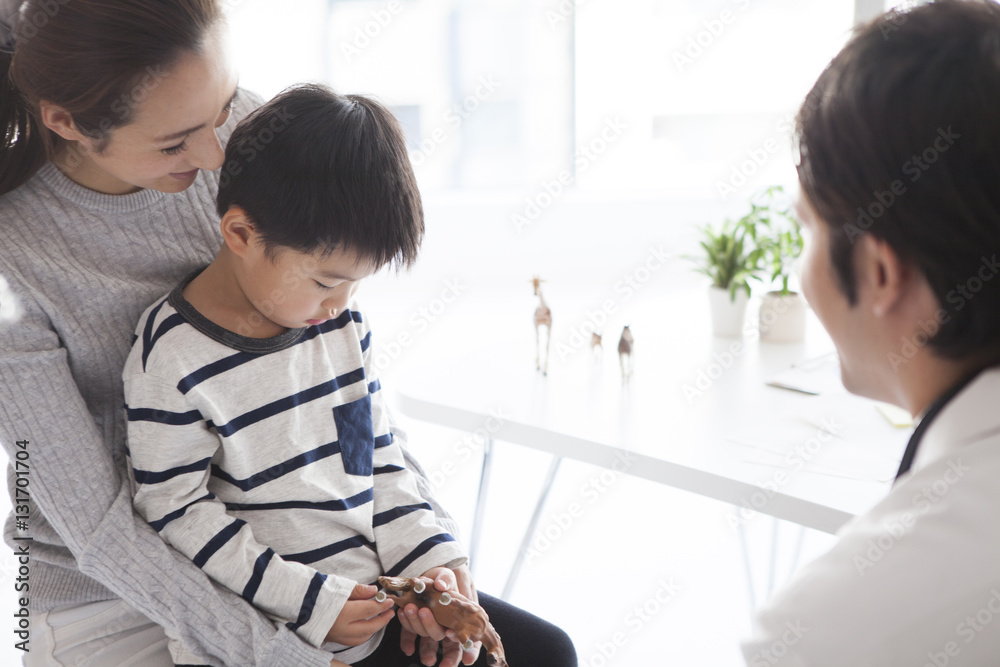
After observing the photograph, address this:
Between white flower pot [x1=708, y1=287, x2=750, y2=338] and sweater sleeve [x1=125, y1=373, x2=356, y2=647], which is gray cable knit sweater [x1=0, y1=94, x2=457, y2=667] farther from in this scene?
white flower pot [x1=708, y1=287, x2=750, y2=338]

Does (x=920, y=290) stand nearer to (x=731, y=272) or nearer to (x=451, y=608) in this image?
(x=451, y=608)

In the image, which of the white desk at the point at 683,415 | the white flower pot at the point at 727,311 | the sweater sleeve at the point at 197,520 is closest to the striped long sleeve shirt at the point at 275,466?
the sweater sleeve at the point at 197,520

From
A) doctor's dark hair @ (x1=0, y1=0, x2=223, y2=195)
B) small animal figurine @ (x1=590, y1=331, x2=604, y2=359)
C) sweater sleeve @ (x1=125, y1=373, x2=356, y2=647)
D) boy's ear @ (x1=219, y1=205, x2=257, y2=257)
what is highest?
doctor's dark hair @ (x1=0, y1=0, x2=223, y2=195)

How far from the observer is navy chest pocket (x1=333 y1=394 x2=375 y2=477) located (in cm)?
112

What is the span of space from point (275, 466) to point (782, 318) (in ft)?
4.09

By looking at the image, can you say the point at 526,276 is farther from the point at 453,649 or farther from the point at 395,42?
the point at 453,649

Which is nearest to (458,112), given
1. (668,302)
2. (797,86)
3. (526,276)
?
(526,276)

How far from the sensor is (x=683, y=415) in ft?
4.80

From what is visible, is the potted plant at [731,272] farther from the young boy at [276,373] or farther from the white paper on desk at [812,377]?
the young boy at [276,373]

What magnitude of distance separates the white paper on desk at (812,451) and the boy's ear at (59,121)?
3.31 feet

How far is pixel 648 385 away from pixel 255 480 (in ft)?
2.74

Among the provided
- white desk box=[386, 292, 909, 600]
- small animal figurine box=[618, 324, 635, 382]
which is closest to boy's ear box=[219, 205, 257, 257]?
white desk box=[386, 292, 909, 600]

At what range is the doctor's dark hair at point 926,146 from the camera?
0.59 meters

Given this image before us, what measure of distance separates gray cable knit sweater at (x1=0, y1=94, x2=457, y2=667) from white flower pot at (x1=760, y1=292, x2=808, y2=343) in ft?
4.19
